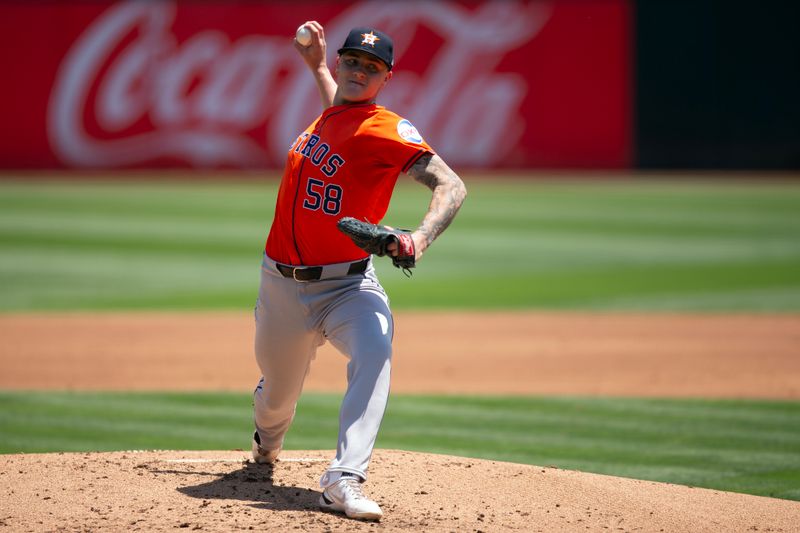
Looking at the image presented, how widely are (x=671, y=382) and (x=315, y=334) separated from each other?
460cm

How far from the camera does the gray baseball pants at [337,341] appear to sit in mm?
4746

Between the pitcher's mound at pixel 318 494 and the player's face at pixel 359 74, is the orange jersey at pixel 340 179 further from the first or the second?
the pitcher's mound at pixel 318 494

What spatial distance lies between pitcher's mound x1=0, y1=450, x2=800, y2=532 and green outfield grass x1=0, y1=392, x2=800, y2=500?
2.48ft

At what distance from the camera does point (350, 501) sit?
181 inches

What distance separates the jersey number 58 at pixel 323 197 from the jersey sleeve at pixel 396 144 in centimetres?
23

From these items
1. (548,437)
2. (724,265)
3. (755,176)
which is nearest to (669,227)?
(724,265)

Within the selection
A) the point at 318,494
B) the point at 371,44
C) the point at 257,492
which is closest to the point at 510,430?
the point at 318,494

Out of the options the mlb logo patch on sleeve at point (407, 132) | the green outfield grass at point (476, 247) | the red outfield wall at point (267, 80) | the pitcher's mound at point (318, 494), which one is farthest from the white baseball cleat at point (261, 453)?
the red outfield wall at point (267, 80)

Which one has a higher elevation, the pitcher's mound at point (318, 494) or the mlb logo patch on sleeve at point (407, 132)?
the mlb logo patch on sleeve at point (407, 132)

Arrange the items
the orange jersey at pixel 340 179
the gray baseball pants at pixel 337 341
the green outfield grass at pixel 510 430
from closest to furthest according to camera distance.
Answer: the gray baseball pants at pixel 337 341
the orange jersey at pixel 340 179
the green outfield grass at pixel 510 430

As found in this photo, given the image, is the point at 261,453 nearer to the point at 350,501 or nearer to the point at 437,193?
the point at 350,501

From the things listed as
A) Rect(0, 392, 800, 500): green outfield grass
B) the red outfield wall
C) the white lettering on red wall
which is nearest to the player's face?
Rect(0, 392, 800, 500): green outfield grass

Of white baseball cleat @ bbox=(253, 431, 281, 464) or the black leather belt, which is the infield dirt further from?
the black leather belt

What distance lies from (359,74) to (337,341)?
119 cm
